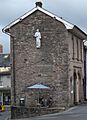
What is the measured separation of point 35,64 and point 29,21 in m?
4.08

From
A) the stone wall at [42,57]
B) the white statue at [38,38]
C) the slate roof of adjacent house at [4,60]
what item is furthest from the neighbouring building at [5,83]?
the white statue at [38,38]

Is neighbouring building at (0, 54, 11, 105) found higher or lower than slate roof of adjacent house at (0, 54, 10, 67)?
lower

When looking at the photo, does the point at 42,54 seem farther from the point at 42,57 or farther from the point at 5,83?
the point at 5,83

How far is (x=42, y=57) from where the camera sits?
42406 mm

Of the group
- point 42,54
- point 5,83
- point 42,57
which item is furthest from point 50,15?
point 5,83

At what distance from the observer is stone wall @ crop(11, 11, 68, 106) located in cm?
4166

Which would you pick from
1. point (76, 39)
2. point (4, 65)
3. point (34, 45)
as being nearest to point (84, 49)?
point (76, 39)

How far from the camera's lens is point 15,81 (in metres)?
43.1

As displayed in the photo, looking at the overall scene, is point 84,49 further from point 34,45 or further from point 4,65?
point 4,65

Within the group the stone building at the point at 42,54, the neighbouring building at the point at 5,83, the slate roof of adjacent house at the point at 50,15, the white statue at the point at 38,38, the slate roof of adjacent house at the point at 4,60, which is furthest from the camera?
the slate roof of adjacent house at the point at 4,60

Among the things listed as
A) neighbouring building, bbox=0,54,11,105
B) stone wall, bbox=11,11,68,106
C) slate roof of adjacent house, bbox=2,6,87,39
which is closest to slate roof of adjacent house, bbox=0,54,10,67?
neighbouring building, bbox=0,54,11,105

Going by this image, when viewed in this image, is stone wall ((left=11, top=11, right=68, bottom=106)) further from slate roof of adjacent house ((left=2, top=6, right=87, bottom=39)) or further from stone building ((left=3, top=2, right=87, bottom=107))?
slate roof of adjacent house ((left=2, top=6, right=87, bottom=39))

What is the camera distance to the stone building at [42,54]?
4162 centimetres

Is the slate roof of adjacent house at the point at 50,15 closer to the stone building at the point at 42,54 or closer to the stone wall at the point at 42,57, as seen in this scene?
the stone building at the point at 42,54
